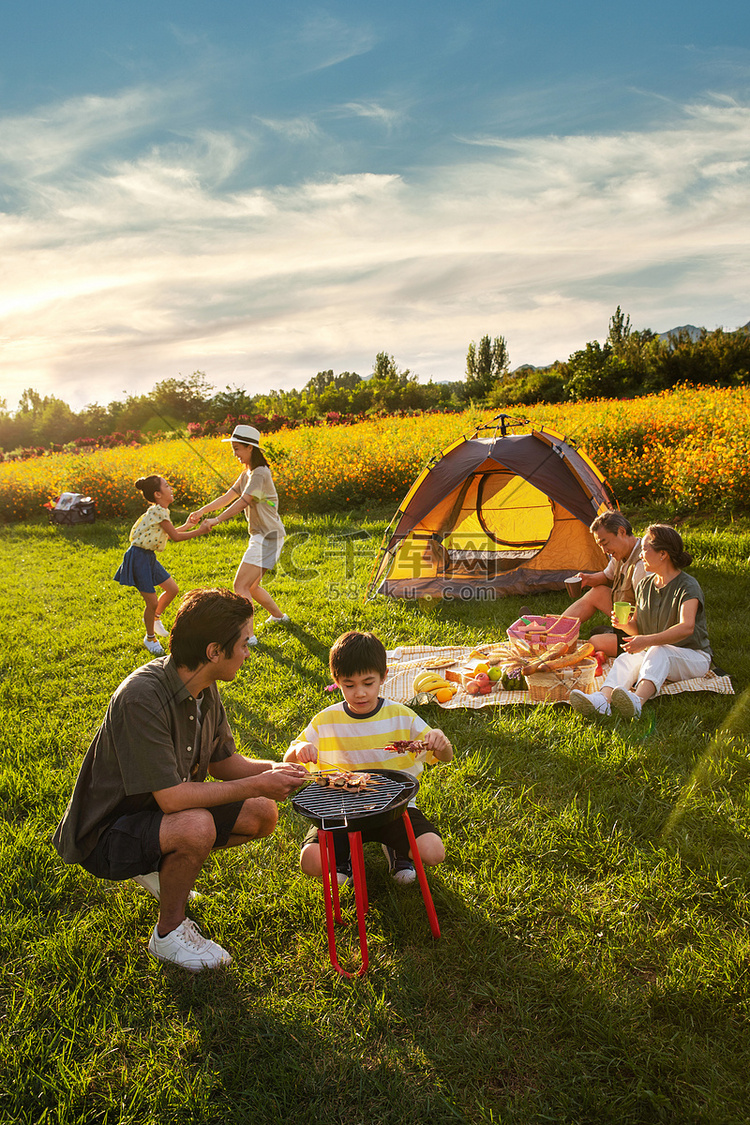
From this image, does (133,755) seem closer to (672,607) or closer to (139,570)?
(672,607)

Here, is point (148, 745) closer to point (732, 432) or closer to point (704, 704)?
point (704, 704)

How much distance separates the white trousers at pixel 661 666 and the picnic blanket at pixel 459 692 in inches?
3.0

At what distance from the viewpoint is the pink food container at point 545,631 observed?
4746 millimetres

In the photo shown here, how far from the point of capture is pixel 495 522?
782 centimetres

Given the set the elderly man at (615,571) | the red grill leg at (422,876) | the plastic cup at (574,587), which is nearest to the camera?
the red grill leg at (422,876)

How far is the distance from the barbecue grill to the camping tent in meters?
4.31

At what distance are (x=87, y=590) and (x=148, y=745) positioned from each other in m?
6.35

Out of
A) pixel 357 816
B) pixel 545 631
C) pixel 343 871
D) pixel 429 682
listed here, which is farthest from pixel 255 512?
pixel 357 816

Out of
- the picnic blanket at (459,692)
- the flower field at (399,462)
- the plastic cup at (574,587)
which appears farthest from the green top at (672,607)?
the flower field at (399,462)

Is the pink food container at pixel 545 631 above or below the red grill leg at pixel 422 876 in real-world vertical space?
above

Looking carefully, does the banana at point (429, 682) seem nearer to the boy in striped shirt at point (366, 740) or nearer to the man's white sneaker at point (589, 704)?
the man's white sneaker at point (589, 704)

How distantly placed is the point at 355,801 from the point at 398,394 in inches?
1252

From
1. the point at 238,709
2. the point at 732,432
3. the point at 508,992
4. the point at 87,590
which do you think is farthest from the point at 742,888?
the point at 732,432

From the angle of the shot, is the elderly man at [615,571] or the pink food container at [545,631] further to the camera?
the elderly man at [615,571]
